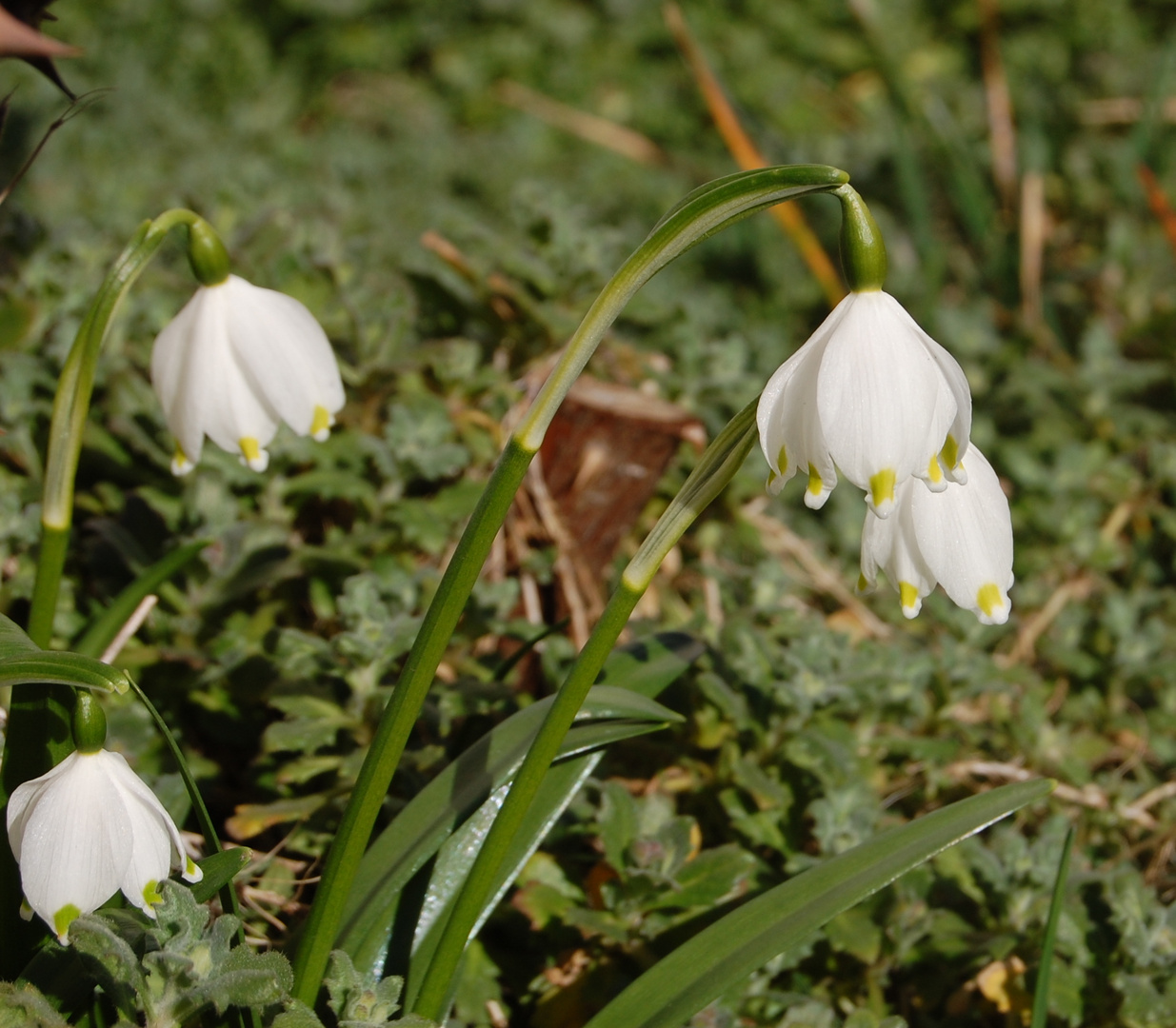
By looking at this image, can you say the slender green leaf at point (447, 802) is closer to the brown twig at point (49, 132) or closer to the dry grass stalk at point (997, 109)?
the brown twig at point (49, 132)

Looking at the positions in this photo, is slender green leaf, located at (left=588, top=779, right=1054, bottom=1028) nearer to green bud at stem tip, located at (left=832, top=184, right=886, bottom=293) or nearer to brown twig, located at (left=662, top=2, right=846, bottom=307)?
green bud at stem tip, located at (left=832, top=184, right=886, bottom=293)

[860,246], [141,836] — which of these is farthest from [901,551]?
[141,836]

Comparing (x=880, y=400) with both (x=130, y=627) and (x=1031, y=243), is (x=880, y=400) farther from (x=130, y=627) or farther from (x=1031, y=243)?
(x=1031, y=243)

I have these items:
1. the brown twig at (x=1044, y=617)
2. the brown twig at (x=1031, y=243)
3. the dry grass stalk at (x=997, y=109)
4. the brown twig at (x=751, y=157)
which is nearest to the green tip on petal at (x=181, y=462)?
the brown twig at (x=1044, y=617)

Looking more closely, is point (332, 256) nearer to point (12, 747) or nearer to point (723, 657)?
point (723, 657)

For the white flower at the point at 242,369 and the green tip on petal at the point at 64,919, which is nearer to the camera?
the green tip on petal at the point at 64,919

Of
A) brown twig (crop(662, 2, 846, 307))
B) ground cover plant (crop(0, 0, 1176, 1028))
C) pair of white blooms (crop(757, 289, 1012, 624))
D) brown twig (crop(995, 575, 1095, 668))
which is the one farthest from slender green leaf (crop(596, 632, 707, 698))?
brown twig (crop(662, 2, 846, 307))
